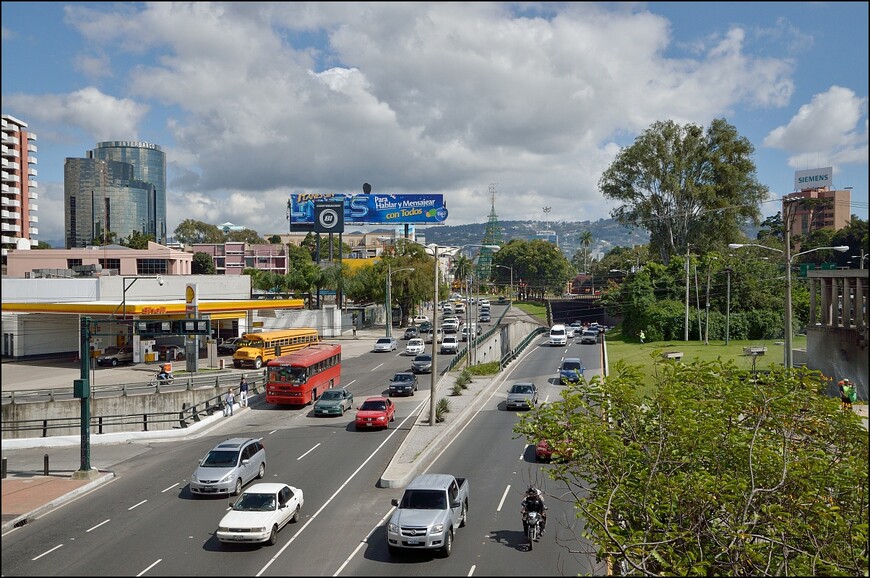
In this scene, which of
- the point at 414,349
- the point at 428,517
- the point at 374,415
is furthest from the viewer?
the point at 414,349

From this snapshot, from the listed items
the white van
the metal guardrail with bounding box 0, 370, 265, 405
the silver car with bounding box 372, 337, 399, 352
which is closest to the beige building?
the silver car with bounding box 372, 337, 399, 352

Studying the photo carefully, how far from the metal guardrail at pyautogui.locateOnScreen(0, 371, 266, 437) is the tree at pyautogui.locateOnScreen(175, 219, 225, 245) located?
162 metres

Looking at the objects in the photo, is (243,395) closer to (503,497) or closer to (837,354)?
(503,497)

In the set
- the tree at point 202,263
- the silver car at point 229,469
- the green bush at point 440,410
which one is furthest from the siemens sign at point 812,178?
the silver car at point 229,469

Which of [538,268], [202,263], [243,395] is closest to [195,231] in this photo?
[202,263]

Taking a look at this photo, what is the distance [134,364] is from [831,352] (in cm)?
4761

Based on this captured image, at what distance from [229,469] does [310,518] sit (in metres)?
3.93

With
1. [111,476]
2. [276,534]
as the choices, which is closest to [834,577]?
[276,534]

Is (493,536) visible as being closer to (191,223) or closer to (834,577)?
(834,577)

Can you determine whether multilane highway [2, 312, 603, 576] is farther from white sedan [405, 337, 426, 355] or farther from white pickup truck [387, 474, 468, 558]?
white sedan [405, 337, 426, 355]

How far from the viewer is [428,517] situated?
1658 cm

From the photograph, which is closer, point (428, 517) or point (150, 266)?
point (428, 517)

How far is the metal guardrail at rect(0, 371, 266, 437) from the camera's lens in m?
33.2

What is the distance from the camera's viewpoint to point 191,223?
196 metres
